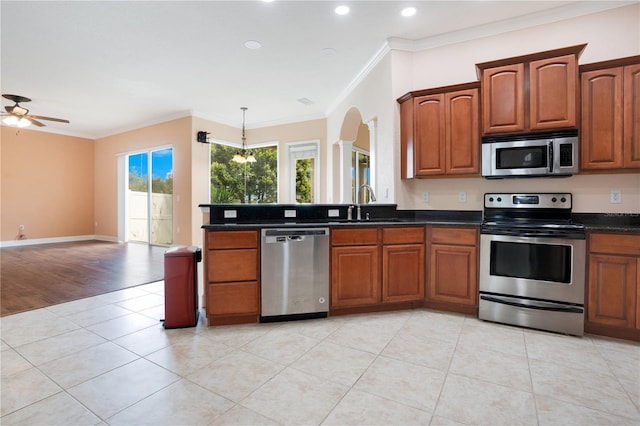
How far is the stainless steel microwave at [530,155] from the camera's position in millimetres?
2703

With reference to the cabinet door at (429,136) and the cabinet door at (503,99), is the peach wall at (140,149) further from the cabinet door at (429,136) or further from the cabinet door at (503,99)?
the cabinet door at (503,99)

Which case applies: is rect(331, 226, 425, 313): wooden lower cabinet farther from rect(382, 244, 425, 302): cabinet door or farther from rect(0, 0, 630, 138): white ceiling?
rect(0, 0, 630, 138): white ceiling

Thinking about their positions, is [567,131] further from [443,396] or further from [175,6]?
[175,6]

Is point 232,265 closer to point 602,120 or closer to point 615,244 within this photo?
point 615,244

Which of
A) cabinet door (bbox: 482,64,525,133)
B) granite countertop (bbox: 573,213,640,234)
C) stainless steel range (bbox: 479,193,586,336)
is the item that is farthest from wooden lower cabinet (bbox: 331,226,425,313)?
granite countertop (bbox: 573,213,640,234)

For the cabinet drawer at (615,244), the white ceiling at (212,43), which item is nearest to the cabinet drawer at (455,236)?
the cabinet drawer at (615,244)

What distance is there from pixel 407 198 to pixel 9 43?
5.23 meters

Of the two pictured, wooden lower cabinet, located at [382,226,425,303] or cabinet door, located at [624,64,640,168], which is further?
wooden lower cabinet, located at [382,226,425,303]

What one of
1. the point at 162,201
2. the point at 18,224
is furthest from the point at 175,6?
the point at 18,224

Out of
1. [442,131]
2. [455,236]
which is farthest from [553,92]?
[455,236]

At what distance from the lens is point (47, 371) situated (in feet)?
6.44

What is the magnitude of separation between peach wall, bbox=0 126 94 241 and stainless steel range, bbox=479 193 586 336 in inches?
389

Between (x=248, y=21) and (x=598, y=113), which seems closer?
(x=598, y=113)

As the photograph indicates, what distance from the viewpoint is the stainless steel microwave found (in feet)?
8.87
